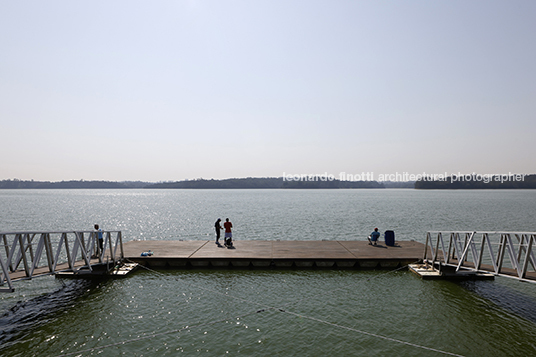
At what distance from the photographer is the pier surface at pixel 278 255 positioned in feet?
56.2

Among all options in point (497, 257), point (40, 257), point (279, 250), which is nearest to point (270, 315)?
point (279, 250)

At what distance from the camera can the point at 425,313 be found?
11570 millimetres

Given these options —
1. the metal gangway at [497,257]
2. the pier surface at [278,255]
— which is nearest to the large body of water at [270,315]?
the pier surface at [278,255]

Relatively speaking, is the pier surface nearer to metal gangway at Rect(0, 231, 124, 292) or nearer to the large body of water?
the large body of water

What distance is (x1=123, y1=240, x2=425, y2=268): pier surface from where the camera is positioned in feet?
56.2

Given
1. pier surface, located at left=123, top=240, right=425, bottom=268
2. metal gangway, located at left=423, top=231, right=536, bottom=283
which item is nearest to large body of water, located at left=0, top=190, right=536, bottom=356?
pier surface, located at left=123, top=240, right=425, bottom=268

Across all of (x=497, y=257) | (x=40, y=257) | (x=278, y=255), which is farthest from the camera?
(x=278, y=255)

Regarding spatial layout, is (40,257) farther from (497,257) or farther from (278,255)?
(497,257)

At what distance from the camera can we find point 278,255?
17.9 m

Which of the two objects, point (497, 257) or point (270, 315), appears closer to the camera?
point (270, 315)

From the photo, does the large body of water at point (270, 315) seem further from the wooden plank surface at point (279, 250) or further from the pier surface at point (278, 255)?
the wooden plank surface at point (279, 250)

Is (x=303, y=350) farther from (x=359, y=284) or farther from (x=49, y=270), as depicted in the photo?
(x=49, y=270)

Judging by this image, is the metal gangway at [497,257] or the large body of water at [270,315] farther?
the metal gangway at [497,257]

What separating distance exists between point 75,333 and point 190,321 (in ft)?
12.5
